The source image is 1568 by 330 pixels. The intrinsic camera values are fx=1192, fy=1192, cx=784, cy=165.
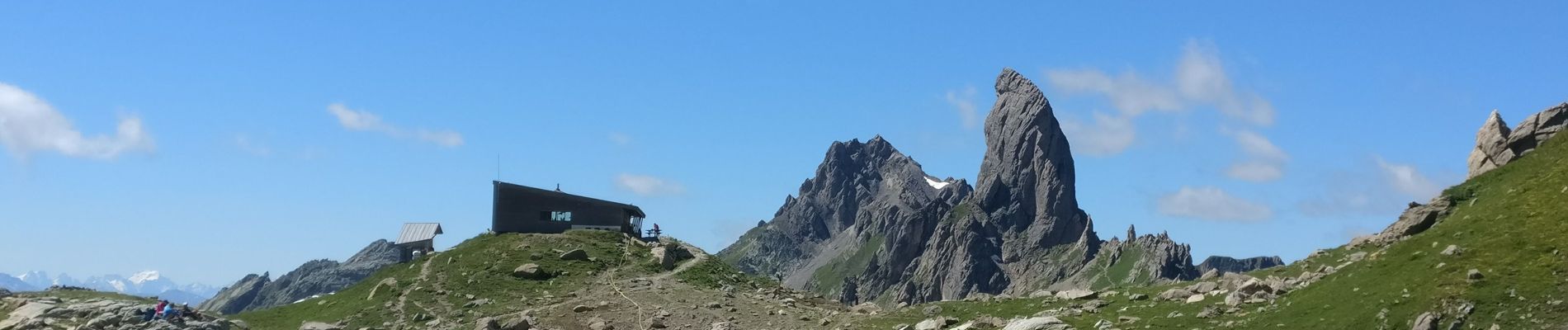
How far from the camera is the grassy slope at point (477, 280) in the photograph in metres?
60.1

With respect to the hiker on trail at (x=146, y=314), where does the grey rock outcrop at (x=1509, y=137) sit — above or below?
above

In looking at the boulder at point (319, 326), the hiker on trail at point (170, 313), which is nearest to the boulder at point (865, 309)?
the boulder at point (319, 326)

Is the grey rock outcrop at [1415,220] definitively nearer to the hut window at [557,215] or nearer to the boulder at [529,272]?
the boulder at [529,272]

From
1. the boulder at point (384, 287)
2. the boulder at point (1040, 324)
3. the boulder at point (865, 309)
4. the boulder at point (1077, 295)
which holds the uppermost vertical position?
the boulder at point (384, 287)

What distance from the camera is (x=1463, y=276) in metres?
35.5

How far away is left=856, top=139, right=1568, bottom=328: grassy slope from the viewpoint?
33.8 meters

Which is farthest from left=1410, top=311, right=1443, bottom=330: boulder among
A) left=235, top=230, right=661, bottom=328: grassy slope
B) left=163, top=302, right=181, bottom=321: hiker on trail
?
left=163, top=302, right=181, bottom=321: hiker on trail

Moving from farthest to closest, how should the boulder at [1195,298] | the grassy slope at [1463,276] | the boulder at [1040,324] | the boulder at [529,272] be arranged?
the boulder at [529,272] → the boulder at [1195,298] → the boulder at [1040,324] → the grassy slope at [1463,276]

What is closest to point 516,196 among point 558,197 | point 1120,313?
point 558,197

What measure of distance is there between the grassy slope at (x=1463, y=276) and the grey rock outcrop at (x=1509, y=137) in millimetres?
1422

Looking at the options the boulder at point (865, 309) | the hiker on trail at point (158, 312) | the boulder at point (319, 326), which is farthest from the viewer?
the boulder at point (865, 309)

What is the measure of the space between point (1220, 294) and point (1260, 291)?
76.2 inches

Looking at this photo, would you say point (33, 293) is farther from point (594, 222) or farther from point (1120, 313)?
point (1120, 313)

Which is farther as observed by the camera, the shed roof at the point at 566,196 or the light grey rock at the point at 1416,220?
the shed roof at the point at 566,196
